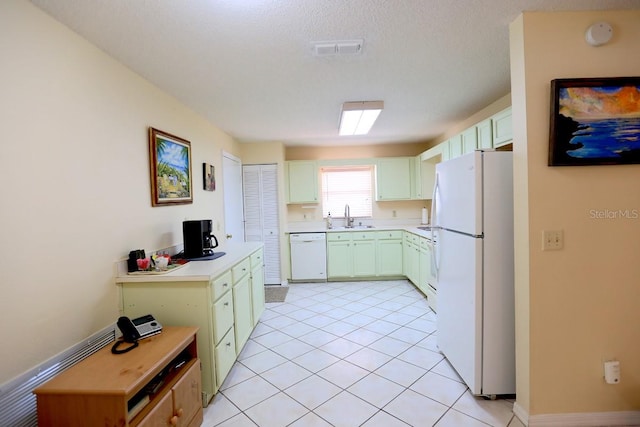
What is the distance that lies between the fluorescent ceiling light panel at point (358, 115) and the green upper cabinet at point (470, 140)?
988mm

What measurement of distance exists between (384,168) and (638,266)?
11.9ft

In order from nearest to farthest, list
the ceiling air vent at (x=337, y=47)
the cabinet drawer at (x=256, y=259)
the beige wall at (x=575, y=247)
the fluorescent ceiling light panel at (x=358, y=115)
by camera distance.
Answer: the beige wall at (x=575, y=247) < the ceiling air vent at (x=337, y=47) < the fluorescent ceiling light panel at (x=358, y=115) < the cabinet drawer at (x=256, y=259)

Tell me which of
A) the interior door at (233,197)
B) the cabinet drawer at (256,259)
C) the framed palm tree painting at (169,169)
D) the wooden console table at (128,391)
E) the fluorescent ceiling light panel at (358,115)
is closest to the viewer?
the wooden console table at (128,391)

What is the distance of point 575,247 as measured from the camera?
65.4 inches

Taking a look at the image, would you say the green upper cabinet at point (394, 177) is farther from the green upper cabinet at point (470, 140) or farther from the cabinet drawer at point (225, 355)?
the cabinet drawer at point (225, 355)

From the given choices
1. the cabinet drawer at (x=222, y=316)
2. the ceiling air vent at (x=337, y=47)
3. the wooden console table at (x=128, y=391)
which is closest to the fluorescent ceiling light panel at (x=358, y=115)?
the ceiling air vent at (x=337, y=47)

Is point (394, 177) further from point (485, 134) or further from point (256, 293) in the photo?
point (256, 293)

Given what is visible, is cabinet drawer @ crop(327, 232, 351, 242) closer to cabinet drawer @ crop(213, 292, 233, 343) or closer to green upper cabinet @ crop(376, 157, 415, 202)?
green upper cabinet @ crop(376, 157, 415, 202)

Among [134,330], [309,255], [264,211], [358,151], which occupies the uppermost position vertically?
[358,151]

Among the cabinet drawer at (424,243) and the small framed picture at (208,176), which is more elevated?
the small framed picture at (208,176)

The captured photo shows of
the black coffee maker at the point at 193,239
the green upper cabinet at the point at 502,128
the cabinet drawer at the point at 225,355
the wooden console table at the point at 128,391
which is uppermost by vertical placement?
the green upper cabinet at the point at 502,128

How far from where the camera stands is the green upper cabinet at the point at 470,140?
2979mm

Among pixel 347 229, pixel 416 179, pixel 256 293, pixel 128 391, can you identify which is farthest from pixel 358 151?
pixel 128 391

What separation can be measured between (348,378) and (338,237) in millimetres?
2729
